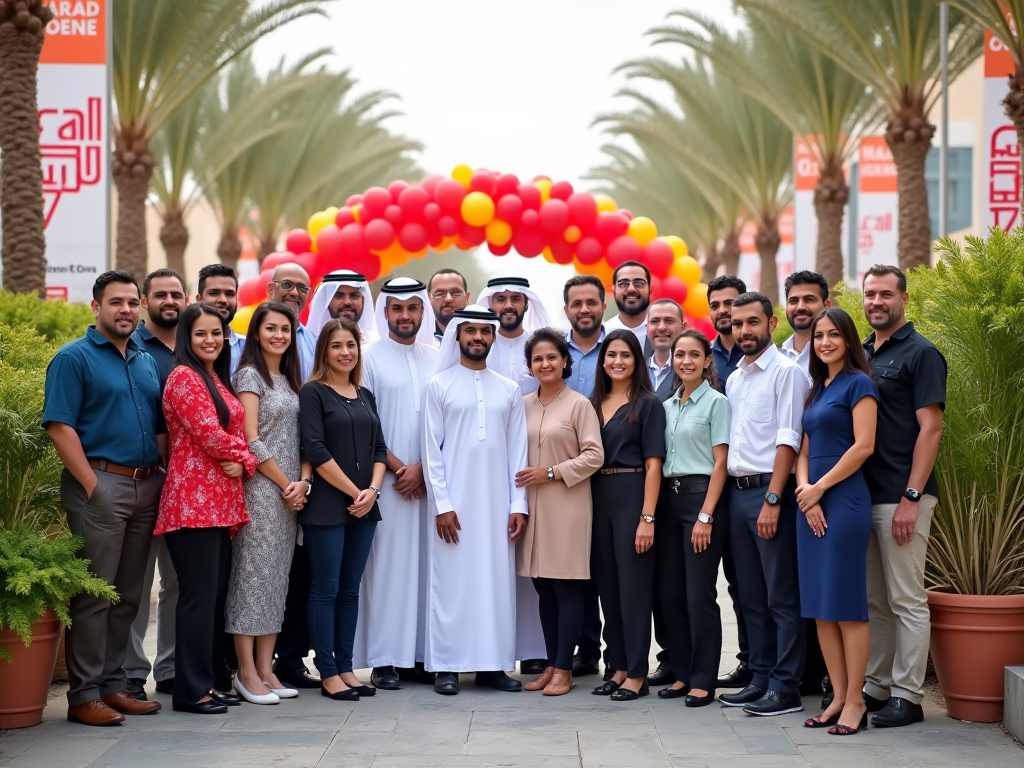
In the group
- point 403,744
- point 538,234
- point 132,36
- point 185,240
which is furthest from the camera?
point 185,240

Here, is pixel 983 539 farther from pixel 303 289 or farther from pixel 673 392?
pixel 303 289

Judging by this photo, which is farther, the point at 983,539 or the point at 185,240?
the point at 185,240

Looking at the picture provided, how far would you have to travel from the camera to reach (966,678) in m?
5.46

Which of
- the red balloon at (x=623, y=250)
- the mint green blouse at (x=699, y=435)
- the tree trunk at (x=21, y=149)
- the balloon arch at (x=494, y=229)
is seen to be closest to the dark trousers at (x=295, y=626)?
the mint green blouse at (x=699, y=435)

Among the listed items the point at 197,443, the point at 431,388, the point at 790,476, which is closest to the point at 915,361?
the point at 790,476

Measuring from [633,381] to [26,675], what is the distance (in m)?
3.21

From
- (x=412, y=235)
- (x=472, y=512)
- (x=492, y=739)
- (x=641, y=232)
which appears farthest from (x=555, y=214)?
(x=492, y=739)

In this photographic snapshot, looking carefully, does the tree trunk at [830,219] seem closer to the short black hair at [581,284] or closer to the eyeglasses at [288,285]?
the short black hair at [581,284]

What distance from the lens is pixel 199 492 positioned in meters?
5.42

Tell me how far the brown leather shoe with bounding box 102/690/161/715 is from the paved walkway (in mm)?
57

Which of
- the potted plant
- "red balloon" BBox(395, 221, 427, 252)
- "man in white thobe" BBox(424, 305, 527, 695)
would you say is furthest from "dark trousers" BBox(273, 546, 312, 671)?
"red balloon" BBox(395, 221, 427, 252)

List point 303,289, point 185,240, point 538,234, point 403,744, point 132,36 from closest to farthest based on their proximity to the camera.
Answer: point 403,744 → point 303,289 → point 538,234 → point 132,36 → point 185,240

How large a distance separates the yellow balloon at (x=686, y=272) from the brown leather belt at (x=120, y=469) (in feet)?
31.1

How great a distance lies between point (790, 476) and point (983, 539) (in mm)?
1020
